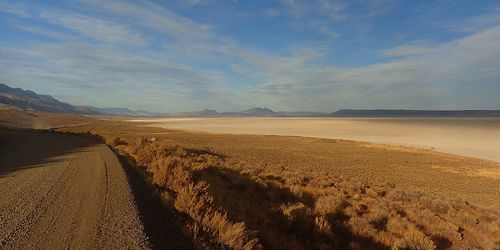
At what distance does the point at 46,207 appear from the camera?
7.00 meters

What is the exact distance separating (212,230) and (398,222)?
24.2 feet

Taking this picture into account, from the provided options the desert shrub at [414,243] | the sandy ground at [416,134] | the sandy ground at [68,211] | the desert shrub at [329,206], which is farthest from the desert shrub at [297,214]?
the sandy ground at [416,134]

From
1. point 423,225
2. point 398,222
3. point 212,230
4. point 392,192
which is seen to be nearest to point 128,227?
point 212,230

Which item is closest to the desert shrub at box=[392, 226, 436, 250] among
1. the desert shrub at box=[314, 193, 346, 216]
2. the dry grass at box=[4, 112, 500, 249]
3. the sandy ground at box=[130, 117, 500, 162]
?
the dry grass at box=[4, 112, 500, 249]

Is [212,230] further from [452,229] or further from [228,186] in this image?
[452,229]

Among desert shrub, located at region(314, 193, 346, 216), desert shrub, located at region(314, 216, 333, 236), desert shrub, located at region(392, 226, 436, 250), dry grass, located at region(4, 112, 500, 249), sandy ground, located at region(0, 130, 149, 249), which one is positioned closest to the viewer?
sandy ground, located at region(0, 130, 149, 249)

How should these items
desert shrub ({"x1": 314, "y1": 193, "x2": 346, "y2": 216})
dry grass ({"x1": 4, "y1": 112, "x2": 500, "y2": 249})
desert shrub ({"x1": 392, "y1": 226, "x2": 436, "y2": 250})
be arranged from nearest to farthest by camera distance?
dry grass ({"x1": 4, "y1": 112, "x2": 500, "y2": 249})
desert shrub ({"x1": 392, "y1": 226, "x2": 436, "y2": 250})
desert shrub ({"x1": 314, "y1": 193, "x2": 346, "y2": 216})

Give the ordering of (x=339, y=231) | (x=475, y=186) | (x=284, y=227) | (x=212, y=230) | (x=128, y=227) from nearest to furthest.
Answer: (x=128, y=227) → (x=212, y=230) → (x=284, y=227) → (x=339, y=231) → (x=475, y=186)

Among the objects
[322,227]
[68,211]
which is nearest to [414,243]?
[322,227]

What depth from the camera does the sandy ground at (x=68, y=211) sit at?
5297 mm

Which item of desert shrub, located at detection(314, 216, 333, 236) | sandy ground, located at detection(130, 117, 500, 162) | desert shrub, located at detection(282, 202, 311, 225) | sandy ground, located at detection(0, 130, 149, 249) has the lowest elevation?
sandy ground, located at detection(130, 117, 500, 162)

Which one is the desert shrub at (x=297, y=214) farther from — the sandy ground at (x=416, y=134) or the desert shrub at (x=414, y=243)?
the sandy ground at (x=416, y=134)

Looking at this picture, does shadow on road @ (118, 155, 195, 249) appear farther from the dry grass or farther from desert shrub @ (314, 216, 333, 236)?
desert shrub @ (314, 216, 333, 236)

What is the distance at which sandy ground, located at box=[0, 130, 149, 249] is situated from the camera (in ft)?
17.4
